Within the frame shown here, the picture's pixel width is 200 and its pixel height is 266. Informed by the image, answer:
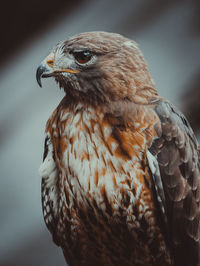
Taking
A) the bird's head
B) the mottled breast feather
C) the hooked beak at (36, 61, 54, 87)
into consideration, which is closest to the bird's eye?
the bird's head

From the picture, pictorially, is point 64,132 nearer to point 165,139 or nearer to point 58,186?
point 58,186

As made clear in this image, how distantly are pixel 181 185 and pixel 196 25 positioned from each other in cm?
127

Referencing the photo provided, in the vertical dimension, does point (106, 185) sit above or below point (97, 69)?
below

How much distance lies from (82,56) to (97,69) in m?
0.07

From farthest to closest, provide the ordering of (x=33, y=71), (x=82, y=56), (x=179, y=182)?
1. (x=33, y=71)
2. (x=179, y=182)
3. (x=82, y=56)

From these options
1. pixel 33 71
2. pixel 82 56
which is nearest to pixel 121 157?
pixel 82 56

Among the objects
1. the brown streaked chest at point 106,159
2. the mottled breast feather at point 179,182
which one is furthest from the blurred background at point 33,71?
the brown streaked chest at point 106,159

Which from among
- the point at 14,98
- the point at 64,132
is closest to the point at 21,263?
the point at 14,98

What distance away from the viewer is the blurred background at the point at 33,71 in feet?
8.43

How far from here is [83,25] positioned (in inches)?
105

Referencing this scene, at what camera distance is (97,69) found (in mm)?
1582

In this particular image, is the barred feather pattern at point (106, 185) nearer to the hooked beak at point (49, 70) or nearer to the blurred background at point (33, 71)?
the hooked beak at point (49, 70)

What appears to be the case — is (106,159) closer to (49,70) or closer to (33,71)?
(49,70)

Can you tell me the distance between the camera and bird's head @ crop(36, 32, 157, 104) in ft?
5.10
